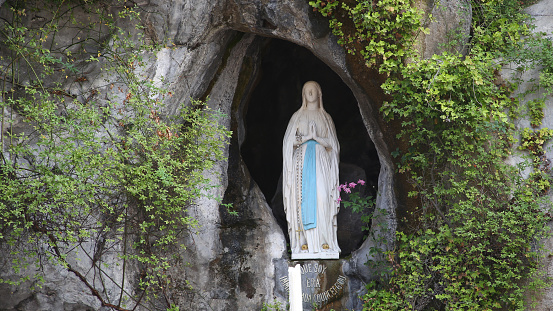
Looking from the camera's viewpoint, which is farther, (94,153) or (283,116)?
(283,116)

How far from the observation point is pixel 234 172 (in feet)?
21.3

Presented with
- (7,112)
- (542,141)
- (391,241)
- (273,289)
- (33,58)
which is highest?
(33,58)

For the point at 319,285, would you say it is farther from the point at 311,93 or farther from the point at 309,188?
the point at 311,93

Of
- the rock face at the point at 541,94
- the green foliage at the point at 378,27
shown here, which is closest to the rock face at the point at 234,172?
the green foliage at the point at 378,27

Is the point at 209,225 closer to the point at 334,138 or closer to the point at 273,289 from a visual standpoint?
the point at 273,289

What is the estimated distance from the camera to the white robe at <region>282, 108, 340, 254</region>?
20.1 feet

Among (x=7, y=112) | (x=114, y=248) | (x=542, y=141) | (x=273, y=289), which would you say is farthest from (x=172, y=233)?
(x=542, y=141)

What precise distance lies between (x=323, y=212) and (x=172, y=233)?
151cm

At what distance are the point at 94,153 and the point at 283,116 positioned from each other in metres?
2.76

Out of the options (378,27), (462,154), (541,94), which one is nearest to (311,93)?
(378,27)

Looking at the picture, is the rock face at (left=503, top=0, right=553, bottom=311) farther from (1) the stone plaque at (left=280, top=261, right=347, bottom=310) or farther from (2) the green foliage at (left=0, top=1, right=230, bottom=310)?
(2) the green foliage at (left=0, top=1, right=230, bottom=310)

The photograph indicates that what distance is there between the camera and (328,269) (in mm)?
6062

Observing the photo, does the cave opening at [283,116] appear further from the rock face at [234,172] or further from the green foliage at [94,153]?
the green foliage at [94,153]

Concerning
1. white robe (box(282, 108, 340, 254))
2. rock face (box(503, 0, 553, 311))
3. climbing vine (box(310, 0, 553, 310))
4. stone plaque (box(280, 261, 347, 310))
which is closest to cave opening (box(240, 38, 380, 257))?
white robe (box(282, 108, 340, 254))
